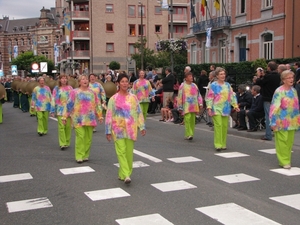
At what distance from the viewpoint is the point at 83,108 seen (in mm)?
10188

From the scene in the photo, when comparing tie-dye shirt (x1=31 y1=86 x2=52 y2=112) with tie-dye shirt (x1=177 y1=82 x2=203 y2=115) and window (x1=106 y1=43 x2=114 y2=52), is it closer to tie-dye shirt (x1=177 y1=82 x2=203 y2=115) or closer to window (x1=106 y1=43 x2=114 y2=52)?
tie-dye shirt (x1=177 y1=82 x2=203 y2=115)

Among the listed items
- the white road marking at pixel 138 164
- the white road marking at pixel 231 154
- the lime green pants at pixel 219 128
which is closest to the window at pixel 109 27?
the lime green pants at pixel 219 128

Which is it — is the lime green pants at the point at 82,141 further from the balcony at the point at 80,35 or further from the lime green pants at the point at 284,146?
the balcony at the point at 80,35

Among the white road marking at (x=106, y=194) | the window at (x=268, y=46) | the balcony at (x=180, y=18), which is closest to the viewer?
the white road marking at (x=106, y=194)

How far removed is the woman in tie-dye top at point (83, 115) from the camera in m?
10.1

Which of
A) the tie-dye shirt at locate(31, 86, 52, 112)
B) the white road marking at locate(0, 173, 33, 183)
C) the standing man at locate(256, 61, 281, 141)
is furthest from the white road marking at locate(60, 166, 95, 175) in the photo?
the tie-dye shirt at locate(31, 86, 52, 112)

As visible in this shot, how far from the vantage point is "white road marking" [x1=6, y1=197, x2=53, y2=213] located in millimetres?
6816

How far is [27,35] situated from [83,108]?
5613 inches

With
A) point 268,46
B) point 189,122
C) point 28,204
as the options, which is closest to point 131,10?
point 268,46

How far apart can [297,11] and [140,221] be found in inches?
1032

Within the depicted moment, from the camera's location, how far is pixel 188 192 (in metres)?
7.47

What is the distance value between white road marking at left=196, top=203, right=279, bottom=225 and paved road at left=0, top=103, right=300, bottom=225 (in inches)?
0.5

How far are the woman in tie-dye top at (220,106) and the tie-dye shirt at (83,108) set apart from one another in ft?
8.83

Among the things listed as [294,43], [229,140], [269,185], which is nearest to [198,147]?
[229,140]
